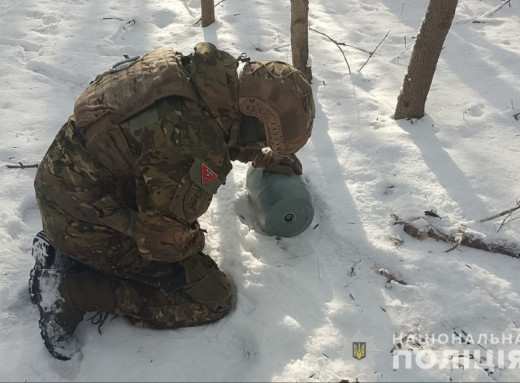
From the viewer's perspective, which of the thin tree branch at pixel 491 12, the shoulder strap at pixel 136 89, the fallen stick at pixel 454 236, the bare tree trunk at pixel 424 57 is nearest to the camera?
the shoulder strap at pixel 136 89

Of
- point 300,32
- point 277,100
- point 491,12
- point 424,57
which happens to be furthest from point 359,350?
point 491,12

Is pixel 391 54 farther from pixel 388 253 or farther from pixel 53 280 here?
pixel 53 280

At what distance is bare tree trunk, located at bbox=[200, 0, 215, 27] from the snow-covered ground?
0.15m

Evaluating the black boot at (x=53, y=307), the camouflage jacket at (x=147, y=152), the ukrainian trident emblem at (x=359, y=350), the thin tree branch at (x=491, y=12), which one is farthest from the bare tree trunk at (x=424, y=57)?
the black boot at (x=53, y=307)

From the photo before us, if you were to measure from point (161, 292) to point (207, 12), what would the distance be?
421cm

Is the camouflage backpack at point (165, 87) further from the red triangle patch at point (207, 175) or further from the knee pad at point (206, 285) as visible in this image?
the knee pad at point (206, 285)

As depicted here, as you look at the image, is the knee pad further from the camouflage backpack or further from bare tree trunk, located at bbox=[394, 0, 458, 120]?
bare tree trunk, located at bbox=[394, 0, 458, 120]

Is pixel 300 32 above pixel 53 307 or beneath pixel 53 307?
above

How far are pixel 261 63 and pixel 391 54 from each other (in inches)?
138

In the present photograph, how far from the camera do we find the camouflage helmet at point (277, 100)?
228 cm

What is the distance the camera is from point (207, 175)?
228cm

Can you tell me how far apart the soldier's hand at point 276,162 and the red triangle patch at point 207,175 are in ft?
2.84

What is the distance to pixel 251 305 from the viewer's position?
282cm

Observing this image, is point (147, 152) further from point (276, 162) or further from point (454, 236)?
point (454, 236)
